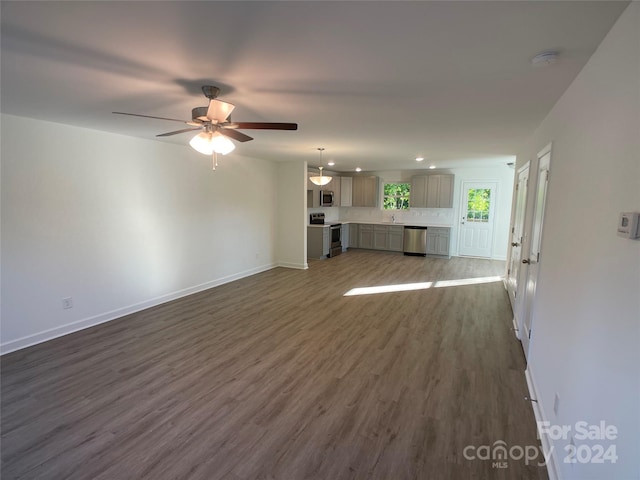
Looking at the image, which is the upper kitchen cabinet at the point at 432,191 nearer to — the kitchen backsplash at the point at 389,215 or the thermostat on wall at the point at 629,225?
the kitchen backsplash at the point at 389,215

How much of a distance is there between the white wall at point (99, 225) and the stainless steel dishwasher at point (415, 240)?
495cm

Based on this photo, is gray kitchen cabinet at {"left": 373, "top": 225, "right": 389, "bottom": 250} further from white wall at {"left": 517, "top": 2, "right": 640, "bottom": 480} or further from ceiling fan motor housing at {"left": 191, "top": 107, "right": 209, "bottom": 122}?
ceiling fan motor housing at {"left": 191, "top": 107, "right": 209, "bottom": 122}

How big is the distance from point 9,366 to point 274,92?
353 cm

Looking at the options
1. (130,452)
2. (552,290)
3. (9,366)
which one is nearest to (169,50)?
(130,452)

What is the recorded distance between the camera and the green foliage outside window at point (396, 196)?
9.08 metres

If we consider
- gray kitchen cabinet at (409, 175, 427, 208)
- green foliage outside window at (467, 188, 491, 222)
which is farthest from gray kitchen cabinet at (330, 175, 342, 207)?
green foliage outside window at (467, 188, 491, 222)

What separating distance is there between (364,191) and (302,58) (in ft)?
25.1

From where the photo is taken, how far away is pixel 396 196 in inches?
363

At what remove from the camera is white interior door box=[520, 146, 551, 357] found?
9.11ft

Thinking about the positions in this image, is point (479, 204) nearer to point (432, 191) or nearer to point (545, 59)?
point (432, 191)

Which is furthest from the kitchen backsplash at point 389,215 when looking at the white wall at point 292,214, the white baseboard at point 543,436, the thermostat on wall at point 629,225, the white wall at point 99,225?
the thermostat on wall at point 629,225

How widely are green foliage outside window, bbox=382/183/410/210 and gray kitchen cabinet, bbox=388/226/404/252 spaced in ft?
2.59

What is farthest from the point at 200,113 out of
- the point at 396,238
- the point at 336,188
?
the point at 396,238

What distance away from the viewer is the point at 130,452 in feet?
6.48
